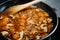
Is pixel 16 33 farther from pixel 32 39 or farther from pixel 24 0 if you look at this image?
pixel 24 0

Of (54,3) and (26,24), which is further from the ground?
(54,3)

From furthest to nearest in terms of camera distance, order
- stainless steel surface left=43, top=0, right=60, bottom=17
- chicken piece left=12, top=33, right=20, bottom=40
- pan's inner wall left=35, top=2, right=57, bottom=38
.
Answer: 1. stainless steel surface left=43, top=0, right=60, bottom=17
2. pan's inner wall left=35, top=2, right=57, bottom=38
3. chicken piece left=12, top=33, right=20, bottom=40

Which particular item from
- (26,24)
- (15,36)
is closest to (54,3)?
(26,24)

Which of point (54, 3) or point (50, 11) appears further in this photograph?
point (54, 3)

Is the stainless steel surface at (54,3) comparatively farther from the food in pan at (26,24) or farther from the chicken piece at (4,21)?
the chicken piece at (4,21)

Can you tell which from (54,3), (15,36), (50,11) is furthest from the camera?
(54,3)

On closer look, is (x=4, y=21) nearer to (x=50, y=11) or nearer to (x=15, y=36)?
(x=15, y=36)

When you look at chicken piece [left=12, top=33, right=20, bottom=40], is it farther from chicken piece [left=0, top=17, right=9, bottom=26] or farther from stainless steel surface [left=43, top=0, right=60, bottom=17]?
stainless steel surface [left=43, top=0, right=60, bottom=17]

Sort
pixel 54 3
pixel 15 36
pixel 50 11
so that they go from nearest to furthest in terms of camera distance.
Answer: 1. pixel 15 36
2. pixel 50 11
3. pixel 54 3

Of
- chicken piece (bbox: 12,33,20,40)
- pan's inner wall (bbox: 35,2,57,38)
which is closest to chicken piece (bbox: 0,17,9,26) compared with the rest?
chicken piece (bbox: 12,33,20,40)

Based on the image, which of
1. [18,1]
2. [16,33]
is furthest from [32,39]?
[18,1]
